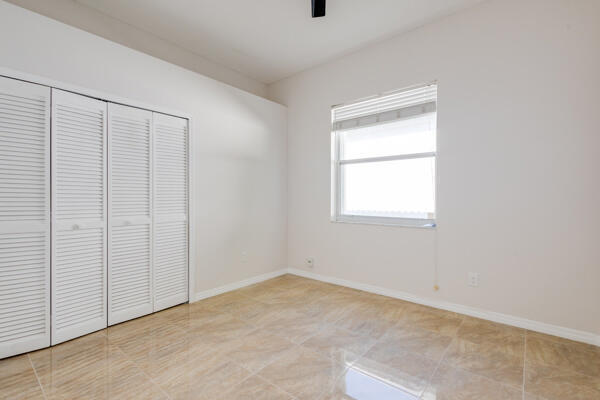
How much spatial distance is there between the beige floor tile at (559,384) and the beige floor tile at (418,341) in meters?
0.51

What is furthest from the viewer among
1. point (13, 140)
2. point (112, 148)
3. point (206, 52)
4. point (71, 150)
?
point (206, 52)

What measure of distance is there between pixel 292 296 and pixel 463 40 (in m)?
3.21

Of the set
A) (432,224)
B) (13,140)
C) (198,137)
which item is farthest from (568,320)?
(13,140)

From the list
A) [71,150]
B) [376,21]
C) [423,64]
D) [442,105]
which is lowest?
[71,150]

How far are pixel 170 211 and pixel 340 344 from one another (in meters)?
2.08

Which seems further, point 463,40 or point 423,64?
point 423,64

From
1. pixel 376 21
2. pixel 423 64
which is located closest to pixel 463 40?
pixel 423 64

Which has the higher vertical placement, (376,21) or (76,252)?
(376,21)

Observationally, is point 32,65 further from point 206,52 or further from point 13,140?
point 206,52

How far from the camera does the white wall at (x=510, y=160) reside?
2.22 m

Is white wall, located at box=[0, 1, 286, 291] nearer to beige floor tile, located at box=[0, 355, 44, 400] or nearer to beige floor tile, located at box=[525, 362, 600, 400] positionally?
beige floor tile, located at box=[0, 355, 44, 400]

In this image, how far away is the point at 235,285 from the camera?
11.6 ft

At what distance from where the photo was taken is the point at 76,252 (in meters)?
2.28

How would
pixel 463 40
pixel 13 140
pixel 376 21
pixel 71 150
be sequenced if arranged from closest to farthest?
pixel 13 140 → pixel 71 150 → pixel 463 40 → pixel 376 21
